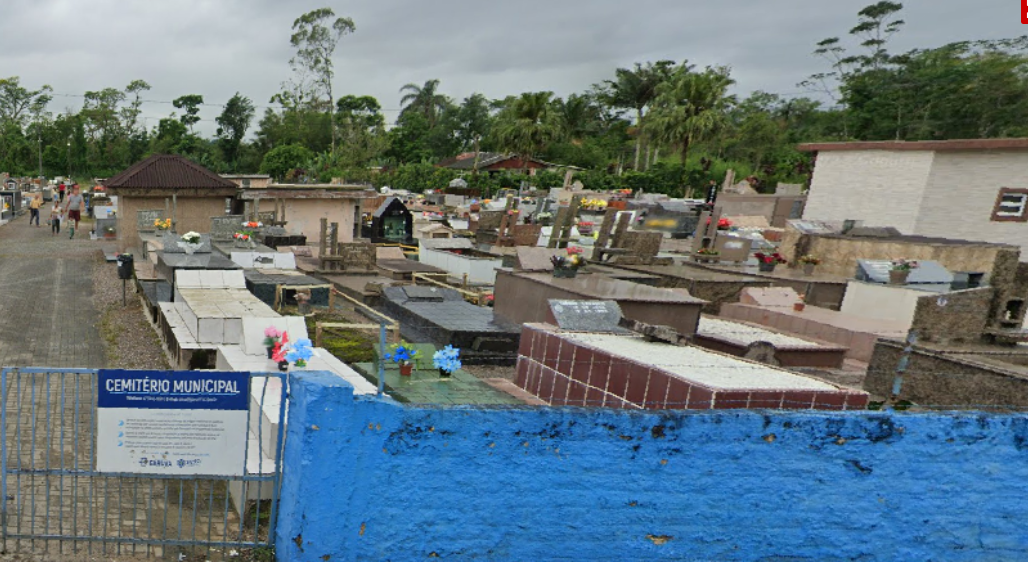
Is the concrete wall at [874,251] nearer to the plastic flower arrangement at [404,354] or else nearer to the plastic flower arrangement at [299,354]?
the plastic flower arrangement at [404,354]

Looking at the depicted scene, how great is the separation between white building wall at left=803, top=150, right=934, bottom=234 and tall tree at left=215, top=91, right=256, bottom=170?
67.8 meters

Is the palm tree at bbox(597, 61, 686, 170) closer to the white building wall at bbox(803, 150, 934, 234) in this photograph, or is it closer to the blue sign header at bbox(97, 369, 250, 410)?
the white building wall at bbox(803, 150, 934, 234)

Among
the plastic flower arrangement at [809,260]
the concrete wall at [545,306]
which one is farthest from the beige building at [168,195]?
the plastic flower arrangement at [809,260]

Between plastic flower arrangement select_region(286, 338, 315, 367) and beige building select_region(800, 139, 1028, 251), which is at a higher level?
beige building select_region(800, 139, 1028, 251)

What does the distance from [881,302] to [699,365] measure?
9.61 m

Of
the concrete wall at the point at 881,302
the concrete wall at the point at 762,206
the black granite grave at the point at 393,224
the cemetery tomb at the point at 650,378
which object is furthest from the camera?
the concrete wall at the point at 762,206

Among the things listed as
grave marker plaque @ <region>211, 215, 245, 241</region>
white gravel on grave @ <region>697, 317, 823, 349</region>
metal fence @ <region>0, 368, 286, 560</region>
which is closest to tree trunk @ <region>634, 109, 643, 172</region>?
grave marker plaque @ <region>211, 215, 245, 241</region>

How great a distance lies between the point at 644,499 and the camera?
5199mm

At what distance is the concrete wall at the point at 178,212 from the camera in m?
26.2

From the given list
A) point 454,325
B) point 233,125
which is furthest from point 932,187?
point 233,125

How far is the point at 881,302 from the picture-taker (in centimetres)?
1489

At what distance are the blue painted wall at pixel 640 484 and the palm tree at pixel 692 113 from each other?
1907 inches

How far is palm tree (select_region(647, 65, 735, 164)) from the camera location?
5156cm

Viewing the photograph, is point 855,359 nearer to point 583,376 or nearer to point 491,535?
point 583,376
